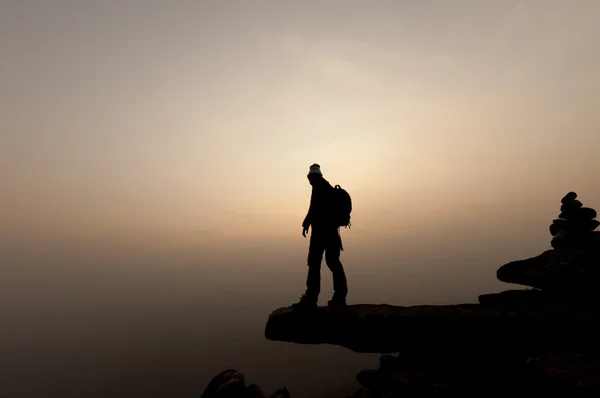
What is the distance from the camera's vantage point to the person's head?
9680 mm

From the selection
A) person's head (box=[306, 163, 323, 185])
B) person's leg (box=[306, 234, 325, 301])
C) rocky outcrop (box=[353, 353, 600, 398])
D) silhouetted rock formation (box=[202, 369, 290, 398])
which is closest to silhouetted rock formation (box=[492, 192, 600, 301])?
rocky outcrop (box=[353, 353, 600, 398])

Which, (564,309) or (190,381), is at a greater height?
(564,309)

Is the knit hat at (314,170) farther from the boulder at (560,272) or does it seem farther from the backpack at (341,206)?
the boulder at (560,272)

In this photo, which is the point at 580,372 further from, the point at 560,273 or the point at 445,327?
the point at 560,273

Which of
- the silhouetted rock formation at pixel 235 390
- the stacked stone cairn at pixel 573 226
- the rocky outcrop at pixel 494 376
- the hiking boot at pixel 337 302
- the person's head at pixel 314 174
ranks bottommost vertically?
the silhouetted rock formation at pixel 235 390

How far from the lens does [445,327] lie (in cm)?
866

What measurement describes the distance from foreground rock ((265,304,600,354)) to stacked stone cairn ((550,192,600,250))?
599 cm

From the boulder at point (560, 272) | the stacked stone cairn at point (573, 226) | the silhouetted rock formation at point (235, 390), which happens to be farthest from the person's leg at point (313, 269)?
the stacked stone cairn at point (573, 226)

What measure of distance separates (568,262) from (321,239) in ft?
29.8

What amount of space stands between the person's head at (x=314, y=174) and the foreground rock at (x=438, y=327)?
4.20 m

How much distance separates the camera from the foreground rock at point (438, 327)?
Result: 25.2 ft

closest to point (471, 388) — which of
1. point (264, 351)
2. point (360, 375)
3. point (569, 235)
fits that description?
point (360, 375)

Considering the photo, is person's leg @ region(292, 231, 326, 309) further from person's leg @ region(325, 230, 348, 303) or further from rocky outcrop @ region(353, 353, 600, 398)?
rocky outcrop @ region(353, 353, 600, 398)

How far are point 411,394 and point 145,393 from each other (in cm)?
16742
